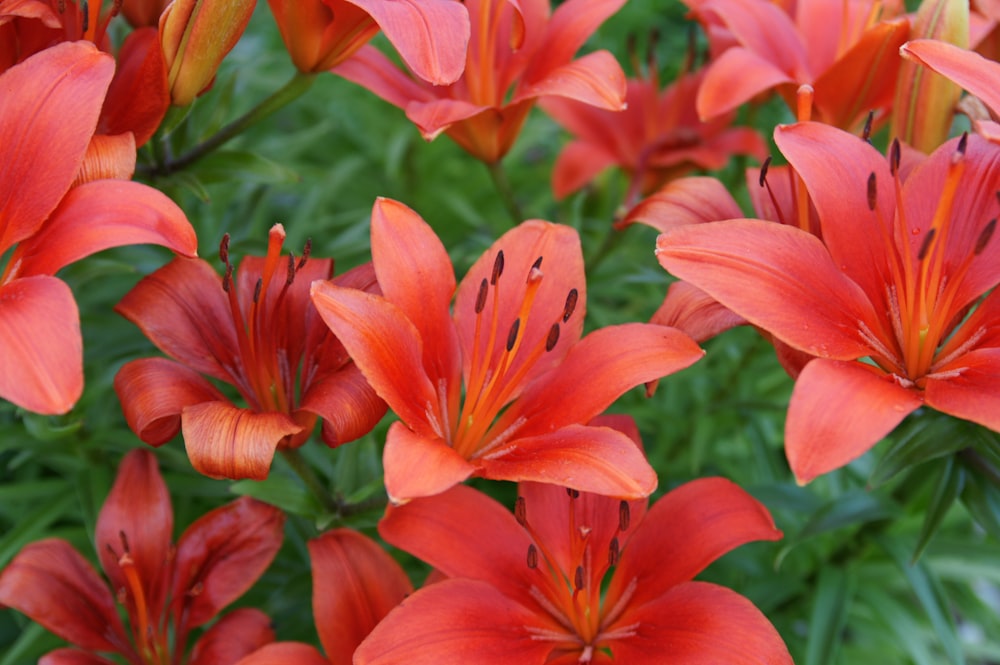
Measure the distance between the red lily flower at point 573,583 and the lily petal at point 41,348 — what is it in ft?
1.13

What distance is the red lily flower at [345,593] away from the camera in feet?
3.40

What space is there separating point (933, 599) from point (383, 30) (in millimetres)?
989

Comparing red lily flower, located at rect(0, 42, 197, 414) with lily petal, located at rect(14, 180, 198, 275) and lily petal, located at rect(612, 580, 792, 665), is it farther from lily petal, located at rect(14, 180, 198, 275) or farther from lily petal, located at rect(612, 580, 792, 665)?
lily petal, located at rect(612, 580, 792, 665)

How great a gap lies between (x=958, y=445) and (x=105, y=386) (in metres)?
1.02

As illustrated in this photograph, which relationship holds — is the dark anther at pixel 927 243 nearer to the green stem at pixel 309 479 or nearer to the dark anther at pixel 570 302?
the dark anther at pixel 570 302

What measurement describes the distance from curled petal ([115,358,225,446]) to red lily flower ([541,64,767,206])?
2.67ft

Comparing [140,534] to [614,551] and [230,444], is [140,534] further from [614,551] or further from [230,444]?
[614,551]

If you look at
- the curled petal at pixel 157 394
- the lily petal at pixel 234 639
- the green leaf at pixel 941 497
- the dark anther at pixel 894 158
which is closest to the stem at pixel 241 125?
the curled petal at pixel 157 394

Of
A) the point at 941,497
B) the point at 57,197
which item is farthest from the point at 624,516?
the point at 57,197

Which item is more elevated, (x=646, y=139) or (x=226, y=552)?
A: (x=646, y=139)

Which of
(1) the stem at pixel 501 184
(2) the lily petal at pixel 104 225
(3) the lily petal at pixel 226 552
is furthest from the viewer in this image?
(1) the stem at pixel 501 184

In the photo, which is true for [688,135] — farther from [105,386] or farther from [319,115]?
[319,115]

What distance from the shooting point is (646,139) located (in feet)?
5.84

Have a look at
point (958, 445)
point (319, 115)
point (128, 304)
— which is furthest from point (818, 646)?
point (319, 115)
